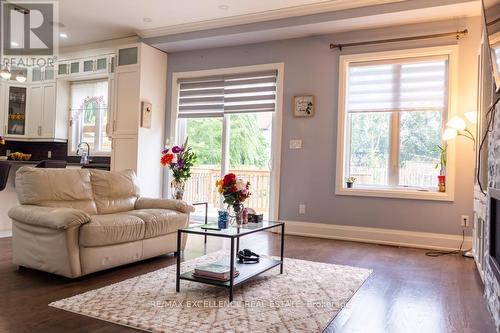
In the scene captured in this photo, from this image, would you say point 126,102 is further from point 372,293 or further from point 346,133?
point 372,293

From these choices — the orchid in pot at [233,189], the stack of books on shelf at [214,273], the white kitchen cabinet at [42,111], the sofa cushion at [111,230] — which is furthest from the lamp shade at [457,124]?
the white kitchen cabinet at [42,111]

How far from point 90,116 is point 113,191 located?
12.1ft

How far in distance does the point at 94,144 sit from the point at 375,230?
4970 millimetres

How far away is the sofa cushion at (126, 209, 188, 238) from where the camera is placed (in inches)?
133

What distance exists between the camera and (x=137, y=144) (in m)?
5.99

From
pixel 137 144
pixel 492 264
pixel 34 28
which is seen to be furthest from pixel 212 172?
pixel 492 264

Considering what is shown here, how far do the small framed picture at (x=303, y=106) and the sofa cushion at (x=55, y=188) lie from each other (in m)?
2.94

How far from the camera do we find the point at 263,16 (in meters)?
5.12

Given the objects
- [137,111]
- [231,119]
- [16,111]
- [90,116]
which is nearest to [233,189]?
[231,119]

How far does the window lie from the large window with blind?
1437 mm

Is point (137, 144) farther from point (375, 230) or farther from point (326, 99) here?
point (375, 230)

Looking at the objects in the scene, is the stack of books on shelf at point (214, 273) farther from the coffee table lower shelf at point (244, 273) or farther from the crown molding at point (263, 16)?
the crown molding at point (263, 16)

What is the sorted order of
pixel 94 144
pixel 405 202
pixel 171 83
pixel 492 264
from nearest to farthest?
pixel 492 264 < pixel 405 202 < pixel 171 83 < pixel 94 144

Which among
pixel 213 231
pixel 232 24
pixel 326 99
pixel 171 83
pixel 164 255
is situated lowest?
pixel 164 255
